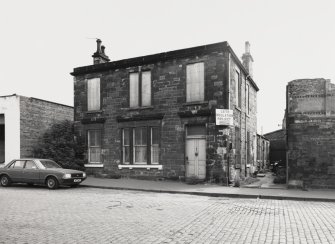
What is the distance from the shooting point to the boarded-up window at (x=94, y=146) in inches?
802

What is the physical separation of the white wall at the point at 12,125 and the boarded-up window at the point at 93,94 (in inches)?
185

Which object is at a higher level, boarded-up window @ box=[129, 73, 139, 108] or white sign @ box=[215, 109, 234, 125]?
boarded-up window @ box=[129, 73, 139, 108]

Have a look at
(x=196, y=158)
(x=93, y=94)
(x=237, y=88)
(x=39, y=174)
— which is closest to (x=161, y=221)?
(x=196, y=158)

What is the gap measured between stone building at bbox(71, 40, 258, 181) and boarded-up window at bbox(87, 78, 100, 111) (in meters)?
0.06

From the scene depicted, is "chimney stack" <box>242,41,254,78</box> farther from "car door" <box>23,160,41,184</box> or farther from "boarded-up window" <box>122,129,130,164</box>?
"car door" <box>23,160,41,184</box>

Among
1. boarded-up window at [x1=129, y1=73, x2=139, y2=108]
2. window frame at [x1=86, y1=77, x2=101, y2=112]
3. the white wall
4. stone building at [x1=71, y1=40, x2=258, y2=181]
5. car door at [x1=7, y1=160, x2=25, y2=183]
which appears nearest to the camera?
car door at [x1=7, y1=160, x2=25, y2=183]

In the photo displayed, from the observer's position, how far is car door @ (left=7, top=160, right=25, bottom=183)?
16016 mm

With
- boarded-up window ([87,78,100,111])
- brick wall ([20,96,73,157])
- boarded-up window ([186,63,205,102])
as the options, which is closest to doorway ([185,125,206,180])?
boarded-up window ([186,63,205,102])

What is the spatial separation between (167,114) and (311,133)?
7353 mm

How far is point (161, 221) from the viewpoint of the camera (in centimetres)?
818

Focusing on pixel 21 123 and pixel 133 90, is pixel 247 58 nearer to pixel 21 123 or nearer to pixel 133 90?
pixel 133 90

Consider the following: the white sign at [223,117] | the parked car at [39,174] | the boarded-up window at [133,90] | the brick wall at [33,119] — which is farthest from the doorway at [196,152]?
the brick wall at [33,119]

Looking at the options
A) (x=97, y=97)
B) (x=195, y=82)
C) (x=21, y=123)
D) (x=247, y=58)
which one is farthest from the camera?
(x=247, y=58)

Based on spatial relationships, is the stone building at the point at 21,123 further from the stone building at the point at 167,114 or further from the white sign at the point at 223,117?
the white sign at the point at 223,117
